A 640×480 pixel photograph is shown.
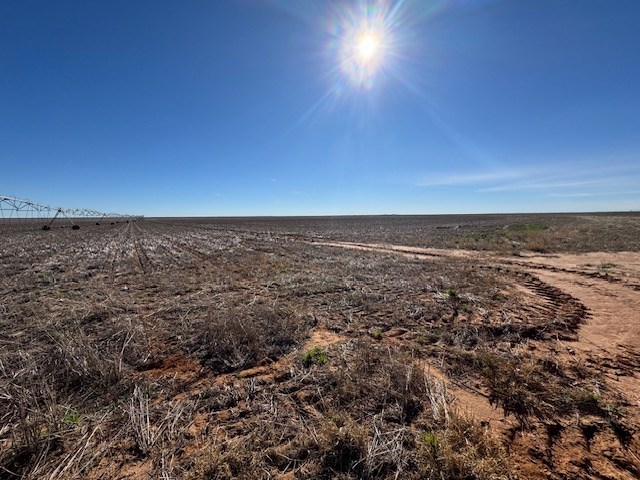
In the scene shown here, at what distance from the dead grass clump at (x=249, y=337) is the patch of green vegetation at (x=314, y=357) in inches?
22.1

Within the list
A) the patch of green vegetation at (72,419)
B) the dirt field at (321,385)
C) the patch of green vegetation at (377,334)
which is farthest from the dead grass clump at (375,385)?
the patch of green vegetation at (72,419)

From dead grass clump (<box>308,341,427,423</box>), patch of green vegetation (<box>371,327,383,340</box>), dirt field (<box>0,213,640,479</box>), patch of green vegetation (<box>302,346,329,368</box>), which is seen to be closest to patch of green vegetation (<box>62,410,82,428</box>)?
dirt field (<box>0,213,640,479</box>)

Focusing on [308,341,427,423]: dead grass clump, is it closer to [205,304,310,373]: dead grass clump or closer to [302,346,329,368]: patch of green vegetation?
[302,346,329,368]: patch of green vegetation

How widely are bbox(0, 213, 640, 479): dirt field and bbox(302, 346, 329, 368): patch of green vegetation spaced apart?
0.03 metres

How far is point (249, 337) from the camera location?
6.18 metres

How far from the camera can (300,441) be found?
3.46 metres

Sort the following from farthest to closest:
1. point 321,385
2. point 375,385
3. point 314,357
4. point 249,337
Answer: point 249,337 → point 314,357 → point 321,385 → point 375,385

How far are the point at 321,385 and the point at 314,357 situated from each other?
0.85m

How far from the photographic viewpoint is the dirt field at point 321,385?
321 cm

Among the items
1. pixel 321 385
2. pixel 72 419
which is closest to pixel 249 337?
pixel 321 385

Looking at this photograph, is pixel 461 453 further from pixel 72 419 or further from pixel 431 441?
pixel 72 419

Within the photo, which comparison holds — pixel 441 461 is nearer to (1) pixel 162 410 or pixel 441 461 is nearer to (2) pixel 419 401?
(2) pixel 419 401

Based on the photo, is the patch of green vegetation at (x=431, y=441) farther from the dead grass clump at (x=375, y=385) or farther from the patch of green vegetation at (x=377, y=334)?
the patch of green vegetation at (x=377, y=334)

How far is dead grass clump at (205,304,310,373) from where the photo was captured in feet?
18.2
